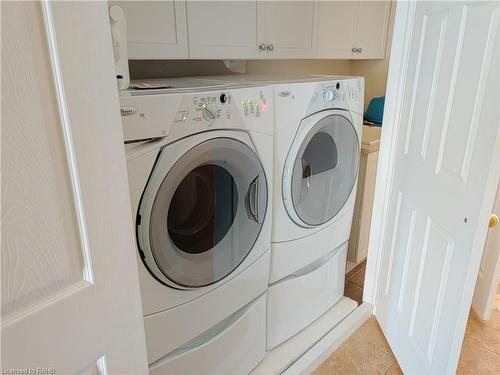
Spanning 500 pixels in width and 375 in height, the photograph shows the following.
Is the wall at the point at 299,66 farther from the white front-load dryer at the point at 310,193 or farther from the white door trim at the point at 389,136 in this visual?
the white door trim at the point at 389,136

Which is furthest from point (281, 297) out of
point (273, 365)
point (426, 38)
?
point (426, 38)

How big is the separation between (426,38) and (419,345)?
1162 millimetres

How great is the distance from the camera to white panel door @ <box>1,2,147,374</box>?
20.5 inches

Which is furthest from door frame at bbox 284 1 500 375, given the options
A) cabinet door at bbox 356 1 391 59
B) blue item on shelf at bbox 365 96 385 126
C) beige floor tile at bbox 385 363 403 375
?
blue item on shelf at bbox 365 96 385 126

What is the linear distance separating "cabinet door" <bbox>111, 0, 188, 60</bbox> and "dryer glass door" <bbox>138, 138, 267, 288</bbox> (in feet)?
1.72

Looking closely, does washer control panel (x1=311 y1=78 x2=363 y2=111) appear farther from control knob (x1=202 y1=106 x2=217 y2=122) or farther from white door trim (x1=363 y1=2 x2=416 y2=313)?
control knob (x1=202 y1=106 x2=217 y2=122)

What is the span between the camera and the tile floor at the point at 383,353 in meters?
1.68

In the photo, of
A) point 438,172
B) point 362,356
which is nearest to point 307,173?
point 438,172

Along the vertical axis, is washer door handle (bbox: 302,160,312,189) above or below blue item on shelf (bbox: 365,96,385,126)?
below

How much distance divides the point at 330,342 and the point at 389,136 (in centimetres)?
100

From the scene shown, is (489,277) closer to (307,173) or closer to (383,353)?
(383,353)

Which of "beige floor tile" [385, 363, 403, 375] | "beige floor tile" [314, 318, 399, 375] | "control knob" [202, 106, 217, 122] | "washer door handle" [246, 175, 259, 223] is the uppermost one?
"control knob" [202, 106, 217, 122]

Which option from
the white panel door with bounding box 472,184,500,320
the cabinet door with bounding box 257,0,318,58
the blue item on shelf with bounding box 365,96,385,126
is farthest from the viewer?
the blue item on shelf with bounding box 365,96,385,126

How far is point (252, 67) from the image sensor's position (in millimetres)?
2266
